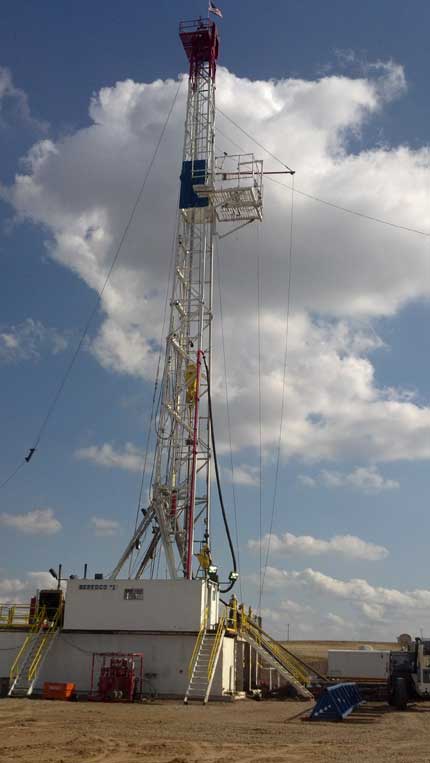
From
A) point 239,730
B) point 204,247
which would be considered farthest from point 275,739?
point 204,247

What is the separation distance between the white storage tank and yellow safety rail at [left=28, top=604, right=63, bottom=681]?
1118 cm

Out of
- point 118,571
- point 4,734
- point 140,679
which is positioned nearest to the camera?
point 4,734

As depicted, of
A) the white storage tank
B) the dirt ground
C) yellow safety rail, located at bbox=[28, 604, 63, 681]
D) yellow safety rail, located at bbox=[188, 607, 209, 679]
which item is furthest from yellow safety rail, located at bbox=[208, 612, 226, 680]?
the white storage tank

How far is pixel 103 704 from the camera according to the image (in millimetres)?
21703

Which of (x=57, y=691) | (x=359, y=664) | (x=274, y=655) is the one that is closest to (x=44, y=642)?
(x=57, y=691)

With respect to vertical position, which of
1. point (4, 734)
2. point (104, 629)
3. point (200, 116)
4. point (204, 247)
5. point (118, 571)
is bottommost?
point (4, 734)

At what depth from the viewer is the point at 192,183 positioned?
97.8ft

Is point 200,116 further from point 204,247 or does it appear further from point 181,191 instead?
point 204,247

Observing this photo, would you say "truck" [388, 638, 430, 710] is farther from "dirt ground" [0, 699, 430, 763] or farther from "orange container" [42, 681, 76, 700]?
"orange container" [42, 681, 76, 700]

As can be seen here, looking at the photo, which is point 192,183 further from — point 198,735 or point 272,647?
point 198,735

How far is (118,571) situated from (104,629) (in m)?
2.15

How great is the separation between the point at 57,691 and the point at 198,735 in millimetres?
9292

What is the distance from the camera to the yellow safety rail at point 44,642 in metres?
24.2

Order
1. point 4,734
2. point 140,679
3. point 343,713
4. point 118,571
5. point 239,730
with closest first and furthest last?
point 4,734
point 239,730
point 343,713
point 140,679
point 118,571
